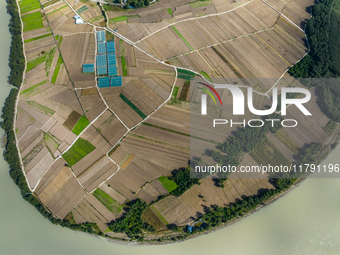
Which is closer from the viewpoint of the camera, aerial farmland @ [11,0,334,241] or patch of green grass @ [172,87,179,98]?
aerial farmland @ [11,0,334,241]

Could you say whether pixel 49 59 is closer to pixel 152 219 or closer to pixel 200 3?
pixel 200 3

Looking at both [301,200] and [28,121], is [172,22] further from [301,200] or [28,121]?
[301,200]

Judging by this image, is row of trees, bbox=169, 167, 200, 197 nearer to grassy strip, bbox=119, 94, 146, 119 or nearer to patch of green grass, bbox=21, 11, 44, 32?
grassy strip, bbox=119, 94, 146, 119

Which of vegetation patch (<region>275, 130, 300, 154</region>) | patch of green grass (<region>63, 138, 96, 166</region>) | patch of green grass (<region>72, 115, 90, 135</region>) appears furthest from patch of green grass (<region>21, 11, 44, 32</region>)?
vegetation patch (<region>275, 130, 300, 154</region>)

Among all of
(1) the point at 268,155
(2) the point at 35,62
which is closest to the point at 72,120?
(2) the point at 35,62

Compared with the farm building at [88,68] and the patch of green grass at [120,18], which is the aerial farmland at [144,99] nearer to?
the farm building at [88,68]

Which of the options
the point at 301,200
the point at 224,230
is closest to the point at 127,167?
the point at 224,230

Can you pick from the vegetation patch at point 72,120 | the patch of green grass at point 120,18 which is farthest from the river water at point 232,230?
the patch of green grass at point 120,18
